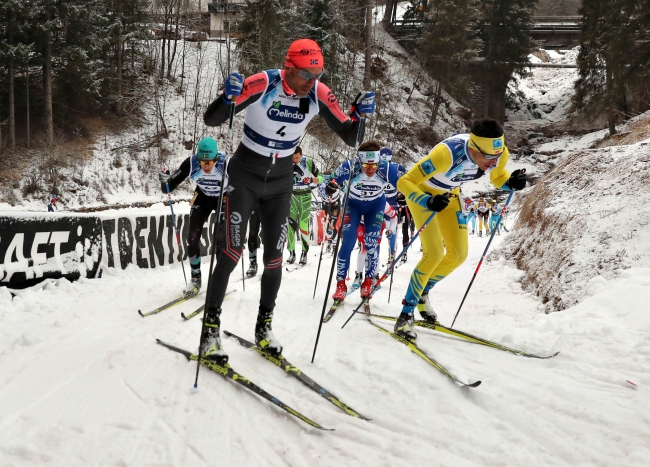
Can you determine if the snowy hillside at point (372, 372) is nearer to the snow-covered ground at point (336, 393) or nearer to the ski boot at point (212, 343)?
the snow-covered ground at point (336, 393)

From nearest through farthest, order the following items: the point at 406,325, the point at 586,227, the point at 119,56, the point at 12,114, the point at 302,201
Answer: the point at 406,325 → the point at 586,227 → the point at 302,201 → the point at 12,114 → the point at 119,56

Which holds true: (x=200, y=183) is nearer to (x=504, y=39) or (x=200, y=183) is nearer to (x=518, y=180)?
(x=518, y=180)

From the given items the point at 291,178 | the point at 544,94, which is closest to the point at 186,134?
the point at 291,178

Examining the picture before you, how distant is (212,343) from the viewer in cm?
326

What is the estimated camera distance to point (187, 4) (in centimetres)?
2922

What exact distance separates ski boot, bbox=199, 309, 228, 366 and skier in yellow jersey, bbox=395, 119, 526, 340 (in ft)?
5.69

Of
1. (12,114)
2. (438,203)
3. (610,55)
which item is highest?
(610,55)

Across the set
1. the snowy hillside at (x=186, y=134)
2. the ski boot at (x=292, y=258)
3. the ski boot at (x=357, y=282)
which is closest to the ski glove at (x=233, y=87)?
the ski boot at (x=357, y=282)

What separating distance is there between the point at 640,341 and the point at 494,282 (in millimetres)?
3457

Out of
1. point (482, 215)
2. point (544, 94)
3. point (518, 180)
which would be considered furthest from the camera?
point (544, 94)

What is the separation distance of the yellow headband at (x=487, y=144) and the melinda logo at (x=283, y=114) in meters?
1.72

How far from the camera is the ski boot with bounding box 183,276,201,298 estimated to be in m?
5.75

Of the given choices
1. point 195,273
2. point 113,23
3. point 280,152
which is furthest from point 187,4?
point 280,152

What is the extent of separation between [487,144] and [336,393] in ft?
8.58
